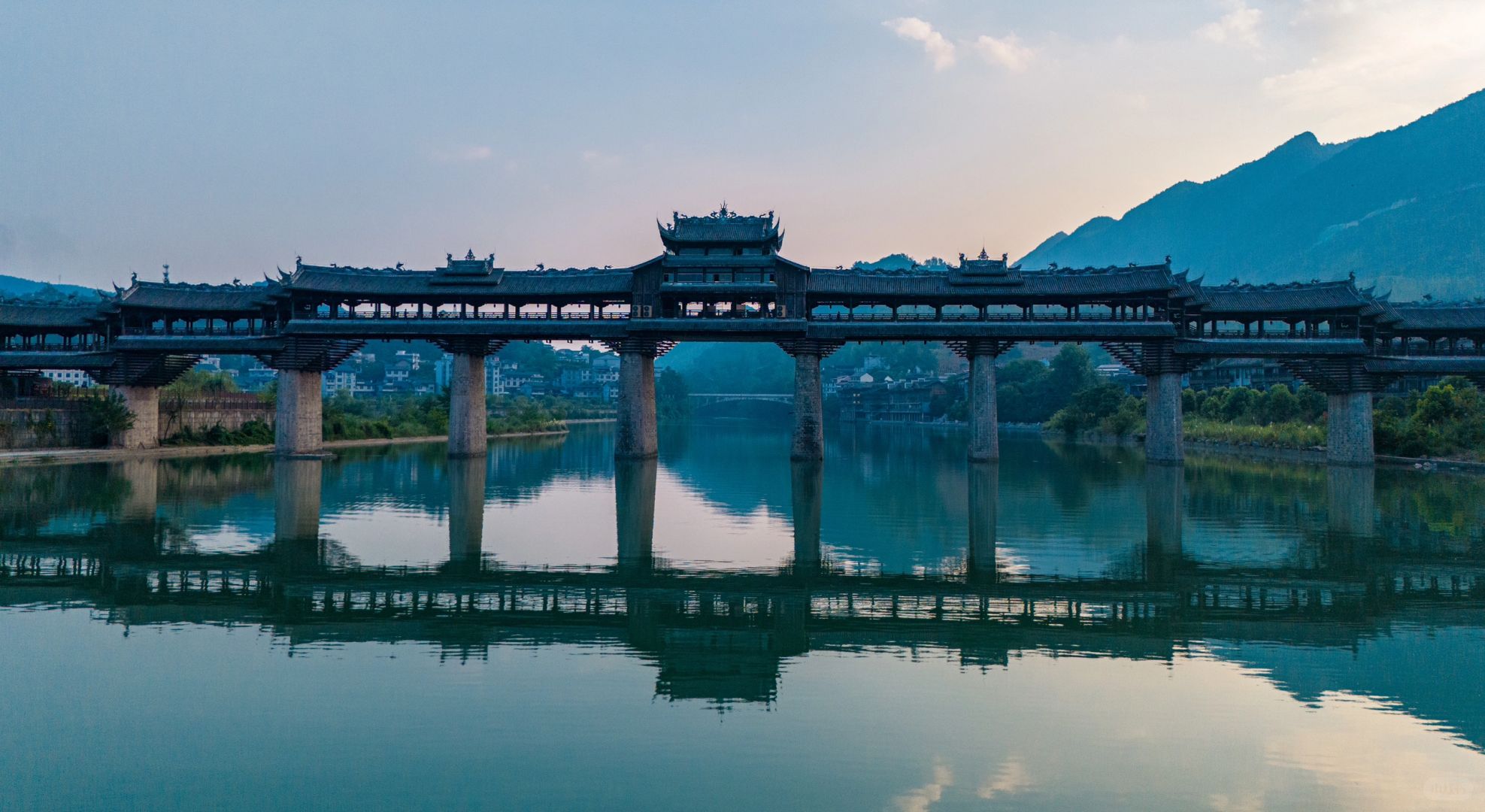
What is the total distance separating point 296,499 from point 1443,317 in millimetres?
58500

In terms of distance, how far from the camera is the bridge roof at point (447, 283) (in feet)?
186

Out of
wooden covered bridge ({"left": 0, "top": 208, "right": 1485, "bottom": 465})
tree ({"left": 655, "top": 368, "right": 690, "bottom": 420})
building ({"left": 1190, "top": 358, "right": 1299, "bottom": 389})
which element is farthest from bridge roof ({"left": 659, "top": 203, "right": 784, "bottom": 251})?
tree ({"left": 655, "top": 368, "right": 690, "bottom": 420})

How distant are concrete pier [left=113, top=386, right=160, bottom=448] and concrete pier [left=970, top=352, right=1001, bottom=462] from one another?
1880 inches

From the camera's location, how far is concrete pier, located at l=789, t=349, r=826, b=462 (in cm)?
5491

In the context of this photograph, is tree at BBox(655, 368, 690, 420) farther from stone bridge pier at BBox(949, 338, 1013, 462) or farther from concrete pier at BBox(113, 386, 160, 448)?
stone bridge pier at BBox(949, 338, 1013, 462)

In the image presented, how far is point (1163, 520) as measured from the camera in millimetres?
31625

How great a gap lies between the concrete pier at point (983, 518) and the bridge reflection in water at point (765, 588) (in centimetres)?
14

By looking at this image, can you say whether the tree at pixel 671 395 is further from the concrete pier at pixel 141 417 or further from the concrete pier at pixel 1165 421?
the concrete pier at pixel 1165 421

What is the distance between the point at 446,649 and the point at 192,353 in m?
52.4

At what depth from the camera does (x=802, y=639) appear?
53.2ft

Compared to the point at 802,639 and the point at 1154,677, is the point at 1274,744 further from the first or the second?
the point at 802,639

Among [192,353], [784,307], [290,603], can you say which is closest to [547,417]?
[192,353]

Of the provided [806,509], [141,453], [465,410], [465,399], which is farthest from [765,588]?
[141,453]

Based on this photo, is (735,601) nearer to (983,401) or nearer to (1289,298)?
(983,401)
